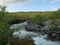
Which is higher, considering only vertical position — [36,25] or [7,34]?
[7,34]

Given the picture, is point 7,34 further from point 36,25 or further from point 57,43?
point 36,25

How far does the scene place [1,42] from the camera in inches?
380

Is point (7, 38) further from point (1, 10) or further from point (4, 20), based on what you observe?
point (1, 10)

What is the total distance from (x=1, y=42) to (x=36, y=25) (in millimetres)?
27814

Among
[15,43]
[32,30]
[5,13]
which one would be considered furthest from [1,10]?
[32,30]

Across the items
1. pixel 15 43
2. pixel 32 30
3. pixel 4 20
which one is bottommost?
pixel 32 30

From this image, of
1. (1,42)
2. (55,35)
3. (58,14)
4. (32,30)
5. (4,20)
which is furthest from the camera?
(58,14)

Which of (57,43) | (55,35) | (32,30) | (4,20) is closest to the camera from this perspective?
(4,20)

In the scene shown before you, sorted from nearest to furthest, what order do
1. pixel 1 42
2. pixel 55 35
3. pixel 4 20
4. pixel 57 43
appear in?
1. pixel 1 42
2. pixel 4 20
3. pixel 57 43
4. pixel 55 35

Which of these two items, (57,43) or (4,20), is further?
(57,43)

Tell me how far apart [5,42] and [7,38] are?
8.6 inches

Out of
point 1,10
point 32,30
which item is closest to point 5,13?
point 1,10

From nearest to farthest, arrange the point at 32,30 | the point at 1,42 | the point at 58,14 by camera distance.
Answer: the point at 1,42 < the point at 32,30 < the point at 58,14

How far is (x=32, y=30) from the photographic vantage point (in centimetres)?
3606
